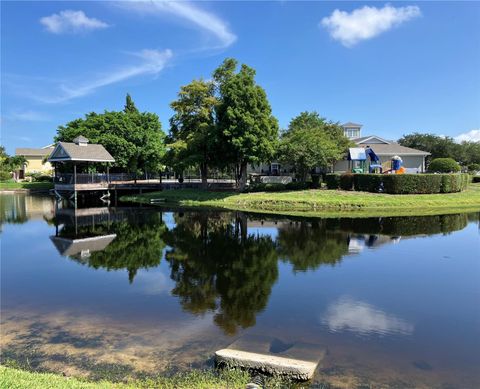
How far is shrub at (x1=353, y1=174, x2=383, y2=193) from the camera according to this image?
34.5 metres

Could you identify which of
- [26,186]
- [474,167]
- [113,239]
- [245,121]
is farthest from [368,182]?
[26,186]

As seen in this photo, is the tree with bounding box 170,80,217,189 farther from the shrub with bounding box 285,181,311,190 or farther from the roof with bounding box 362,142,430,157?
the roof with bounding box 362,142,430,157

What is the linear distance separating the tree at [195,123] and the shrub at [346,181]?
1214 centimetres

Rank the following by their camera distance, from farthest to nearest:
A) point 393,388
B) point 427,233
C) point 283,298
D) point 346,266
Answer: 1. point 427,233
2. point 346,266
3. point 283,298
4. point 393,388

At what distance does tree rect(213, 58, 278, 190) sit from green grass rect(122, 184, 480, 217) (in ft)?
12.9

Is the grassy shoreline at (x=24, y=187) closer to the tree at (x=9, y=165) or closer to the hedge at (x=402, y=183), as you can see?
the tree at (x=9, y=165)

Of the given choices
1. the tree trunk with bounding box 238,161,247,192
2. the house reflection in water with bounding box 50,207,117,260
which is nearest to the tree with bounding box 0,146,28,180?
the house reflection in water with bounding box 50,207,117,260

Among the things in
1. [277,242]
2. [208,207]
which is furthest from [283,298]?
[208,207]

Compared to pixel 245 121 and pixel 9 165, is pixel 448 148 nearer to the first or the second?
pixel 245 121

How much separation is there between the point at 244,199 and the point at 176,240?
52.7ft

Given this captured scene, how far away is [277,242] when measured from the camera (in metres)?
17.7

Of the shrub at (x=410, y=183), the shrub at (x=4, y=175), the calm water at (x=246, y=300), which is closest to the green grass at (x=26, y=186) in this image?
the shrub at (x=4, y=175)

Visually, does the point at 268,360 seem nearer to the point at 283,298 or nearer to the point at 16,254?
the point at 283,298

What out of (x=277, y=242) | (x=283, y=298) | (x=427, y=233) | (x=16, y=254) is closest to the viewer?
(x=283, y=298)
